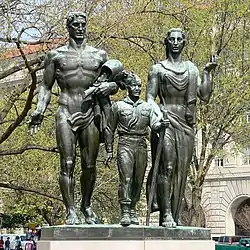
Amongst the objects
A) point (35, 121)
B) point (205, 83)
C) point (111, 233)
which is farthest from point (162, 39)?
point (111, 233)

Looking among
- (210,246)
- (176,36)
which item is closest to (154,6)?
(176,36)

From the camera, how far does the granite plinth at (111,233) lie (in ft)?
30.3

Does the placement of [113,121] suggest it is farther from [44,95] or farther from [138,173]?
[44,95]

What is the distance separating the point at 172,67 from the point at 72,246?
303 cm

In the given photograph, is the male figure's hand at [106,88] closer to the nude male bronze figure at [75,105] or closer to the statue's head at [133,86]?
the nude male bronze figure at [75,105]

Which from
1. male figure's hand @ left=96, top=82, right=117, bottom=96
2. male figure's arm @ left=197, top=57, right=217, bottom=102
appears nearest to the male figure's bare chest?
male figure's hand @ left=96, top=82, right=117, bottom=96

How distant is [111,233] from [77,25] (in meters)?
2.93

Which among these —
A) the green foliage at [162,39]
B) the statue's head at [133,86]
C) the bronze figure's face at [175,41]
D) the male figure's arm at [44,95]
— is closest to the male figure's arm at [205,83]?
the bronze figure's face at [175,41]

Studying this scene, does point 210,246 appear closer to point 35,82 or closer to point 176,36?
point 176,36

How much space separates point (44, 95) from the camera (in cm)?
1041

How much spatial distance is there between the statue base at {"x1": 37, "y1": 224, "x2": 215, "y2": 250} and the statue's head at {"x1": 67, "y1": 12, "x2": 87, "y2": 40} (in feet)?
8.72

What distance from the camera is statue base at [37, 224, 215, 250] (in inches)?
361

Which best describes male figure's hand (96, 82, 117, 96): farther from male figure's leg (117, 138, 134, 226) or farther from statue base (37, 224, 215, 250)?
statue base (37, 224, 215, 250)

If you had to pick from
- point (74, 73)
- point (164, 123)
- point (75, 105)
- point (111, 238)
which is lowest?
point (111, 238)
